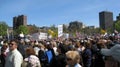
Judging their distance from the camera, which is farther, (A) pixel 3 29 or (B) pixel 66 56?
(A) pixel 3 29

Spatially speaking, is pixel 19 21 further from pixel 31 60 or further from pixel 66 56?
pixel 66 56

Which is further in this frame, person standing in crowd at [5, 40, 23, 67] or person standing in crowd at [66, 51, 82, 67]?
person standing in crowd at [5, 40, 23, 67]

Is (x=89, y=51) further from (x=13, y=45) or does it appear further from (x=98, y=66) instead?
(x=13, y=45)

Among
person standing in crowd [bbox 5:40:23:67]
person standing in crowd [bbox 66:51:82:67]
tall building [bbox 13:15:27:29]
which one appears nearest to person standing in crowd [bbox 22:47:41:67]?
person standing in crowd [bbox 5:40:23:67]

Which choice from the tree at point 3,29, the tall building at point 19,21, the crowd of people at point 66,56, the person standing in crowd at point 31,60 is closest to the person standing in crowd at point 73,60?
the crowd of people at point 66,56

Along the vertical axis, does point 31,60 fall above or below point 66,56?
below

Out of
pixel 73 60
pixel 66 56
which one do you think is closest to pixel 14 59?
pixel 66 56

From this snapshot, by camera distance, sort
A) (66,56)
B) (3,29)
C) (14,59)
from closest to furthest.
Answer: (66,56) < (14,59) < (3,29)

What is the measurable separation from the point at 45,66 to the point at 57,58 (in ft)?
8.10

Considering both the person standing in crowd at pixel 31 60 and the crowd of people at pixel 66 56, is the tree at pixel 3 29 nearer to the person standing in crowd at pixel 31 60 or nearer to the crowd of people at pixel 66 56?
the crowd of people at pixel 66 56

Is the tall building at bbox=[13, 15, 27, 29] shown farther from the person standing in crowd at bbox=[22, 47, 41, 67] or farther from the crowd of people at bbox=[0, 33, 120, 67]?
the person standing in crowd at bbox=[22, 47, 41, 67]

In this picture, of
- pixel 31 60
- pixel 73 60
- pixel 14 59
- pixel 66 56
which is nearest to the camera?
pixel 73 60

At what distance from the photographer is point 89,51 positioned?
12094 millimetres

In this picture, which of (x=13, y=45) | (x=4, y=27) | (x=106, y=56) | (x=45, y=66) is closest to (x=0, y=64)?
(x=45, y=66)
